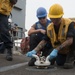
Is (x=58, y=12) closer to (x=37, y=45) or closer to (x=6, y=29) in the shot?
(x=37, y=45)

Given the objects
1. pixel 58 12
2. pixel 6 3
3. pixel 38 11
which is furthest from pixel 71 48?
pixel 6 3

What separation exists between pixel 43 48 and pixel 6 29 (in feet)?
2.33

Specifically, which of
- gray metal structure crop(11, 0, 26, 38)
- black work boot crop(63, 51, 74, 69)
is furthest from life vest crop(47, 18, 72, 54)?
gray metal structure crop(11, 0, 26, 38)

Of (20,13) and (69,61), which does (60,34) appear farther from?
(20,13)

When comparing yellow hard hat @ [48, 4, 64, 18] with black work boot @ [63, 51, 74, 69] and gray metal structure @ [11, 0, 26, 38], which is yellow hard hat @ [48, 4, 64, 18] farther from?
gray metal structure @ [11, 0, 26, 38]

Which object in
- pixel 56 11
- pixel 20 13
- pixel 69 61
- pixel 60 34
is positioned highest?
pixel 56 11

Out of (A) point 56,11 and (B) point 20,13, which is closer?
(A) point 56,11

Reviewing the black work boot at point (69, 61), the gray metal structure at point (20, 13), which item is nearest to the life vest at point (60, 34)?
the black work boot at point (69, 61)

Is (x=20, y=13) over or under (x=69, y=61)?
under

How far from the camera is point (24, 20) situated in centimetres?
2623

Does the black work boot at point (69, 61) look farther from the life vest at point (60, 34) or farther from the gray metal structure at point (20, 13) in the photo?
the gray metal structure at point (20, 13)

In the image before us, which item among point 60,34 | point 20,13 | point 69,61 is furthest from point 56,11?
point 20,13

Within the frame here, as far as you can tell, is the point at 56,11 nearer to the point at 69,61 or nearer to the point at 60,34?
the point at 60,34

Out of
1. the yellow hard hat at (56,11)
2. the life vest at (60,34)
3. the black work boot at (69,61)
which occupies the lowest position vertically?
the black work boot at (69,61)
